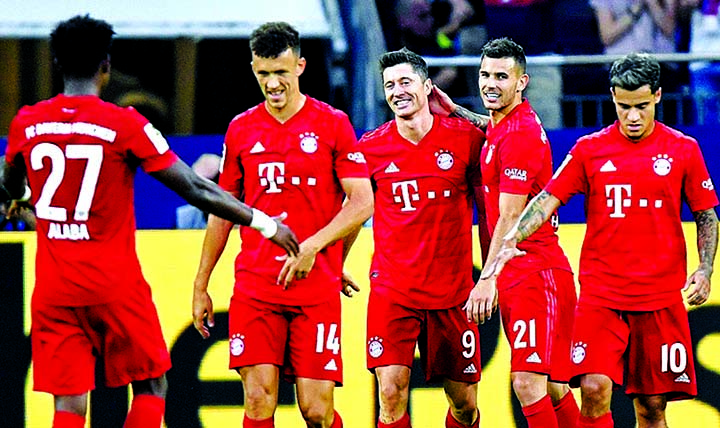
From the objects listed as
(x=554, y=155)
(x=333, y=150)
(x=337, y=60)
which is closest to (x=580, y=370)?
(x=333, y=150)

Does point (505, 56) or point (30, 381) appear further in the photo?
point (30, 381)

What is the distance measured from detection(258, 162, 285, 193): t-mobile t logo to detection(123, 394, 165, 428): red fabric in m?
1.40

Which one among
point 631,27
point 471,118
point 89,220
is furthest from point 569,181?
point 631,27

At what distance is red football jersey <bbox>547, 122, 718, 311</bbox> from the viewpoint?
7617 mm

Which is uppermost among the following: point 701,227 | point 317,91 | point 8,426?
point 317,91

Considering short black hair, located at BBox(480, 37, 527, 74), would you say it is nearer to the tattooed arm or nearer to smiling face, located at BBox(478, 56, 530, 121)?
smiling face, located at BBox(478, 56, 530, 121)

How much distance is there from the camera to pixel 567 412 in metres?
8.22

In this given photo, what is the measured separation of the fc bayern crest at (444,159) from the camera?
8195 mm

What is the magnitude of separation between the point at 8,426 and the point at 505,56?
3924 mm

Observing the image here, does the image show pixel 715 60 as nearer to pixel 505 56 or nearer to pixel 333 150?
pixel 505 56

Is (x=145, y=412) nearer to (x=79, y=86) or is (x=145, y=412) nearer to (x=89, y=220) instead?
(x=89, y=220)

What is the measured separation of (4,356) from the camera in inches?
363

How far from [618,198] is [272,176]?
1840 millimetres

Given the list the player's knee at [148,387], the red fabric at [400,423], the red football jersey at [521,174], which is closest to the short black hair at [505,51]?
the red football jersey at [521,174]
